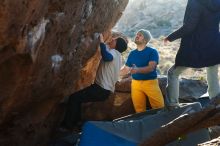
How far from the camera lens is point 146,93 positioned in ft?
30.4

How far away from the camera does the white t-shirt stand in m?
8.93

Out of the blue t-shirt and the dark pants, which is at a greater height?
the blue t-shirt

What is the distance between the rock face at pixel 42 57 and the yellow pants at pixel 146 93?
133cm

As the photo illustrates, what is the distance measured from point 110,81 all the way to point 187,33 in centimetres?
200

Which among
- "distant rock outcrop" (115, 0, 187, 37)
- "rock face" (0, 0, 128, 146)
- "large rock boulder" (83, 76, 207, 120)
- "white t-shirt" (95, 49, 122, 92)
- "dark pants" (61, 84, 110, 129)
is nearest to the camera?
"rock face" (0, 0, 128, 146)

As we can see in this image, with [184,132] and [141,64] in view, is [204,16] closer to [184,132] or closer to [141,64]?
[141,64]

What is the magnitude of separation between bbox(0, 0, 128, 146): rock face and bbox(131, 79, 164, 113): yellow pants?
133 centimetres

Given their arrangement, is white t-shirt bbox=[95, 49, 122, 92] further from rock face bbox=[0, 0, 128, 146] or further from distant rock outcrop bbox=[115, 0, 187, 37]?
distant rock outcrop bbox=[115, 0, 187, 37]

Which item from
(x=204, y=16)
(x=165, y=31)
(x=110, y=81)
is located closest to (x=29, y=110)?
(x=110, y=81)

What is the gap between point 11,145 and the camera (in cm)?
905

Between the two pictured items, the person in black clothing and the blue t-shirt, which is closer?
the person in black clothing

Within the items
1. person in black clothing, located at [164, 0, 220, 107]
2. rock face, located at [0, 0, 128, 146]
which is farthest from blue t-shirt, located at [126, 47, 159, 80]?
rock face, located at [0, 0, 128, 146]

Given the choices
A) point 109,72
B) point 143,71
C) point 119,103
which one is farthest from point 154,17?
point 143,71

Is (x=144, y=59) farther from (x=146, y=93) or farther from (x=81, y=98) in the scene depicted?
(x=81, y=98)
